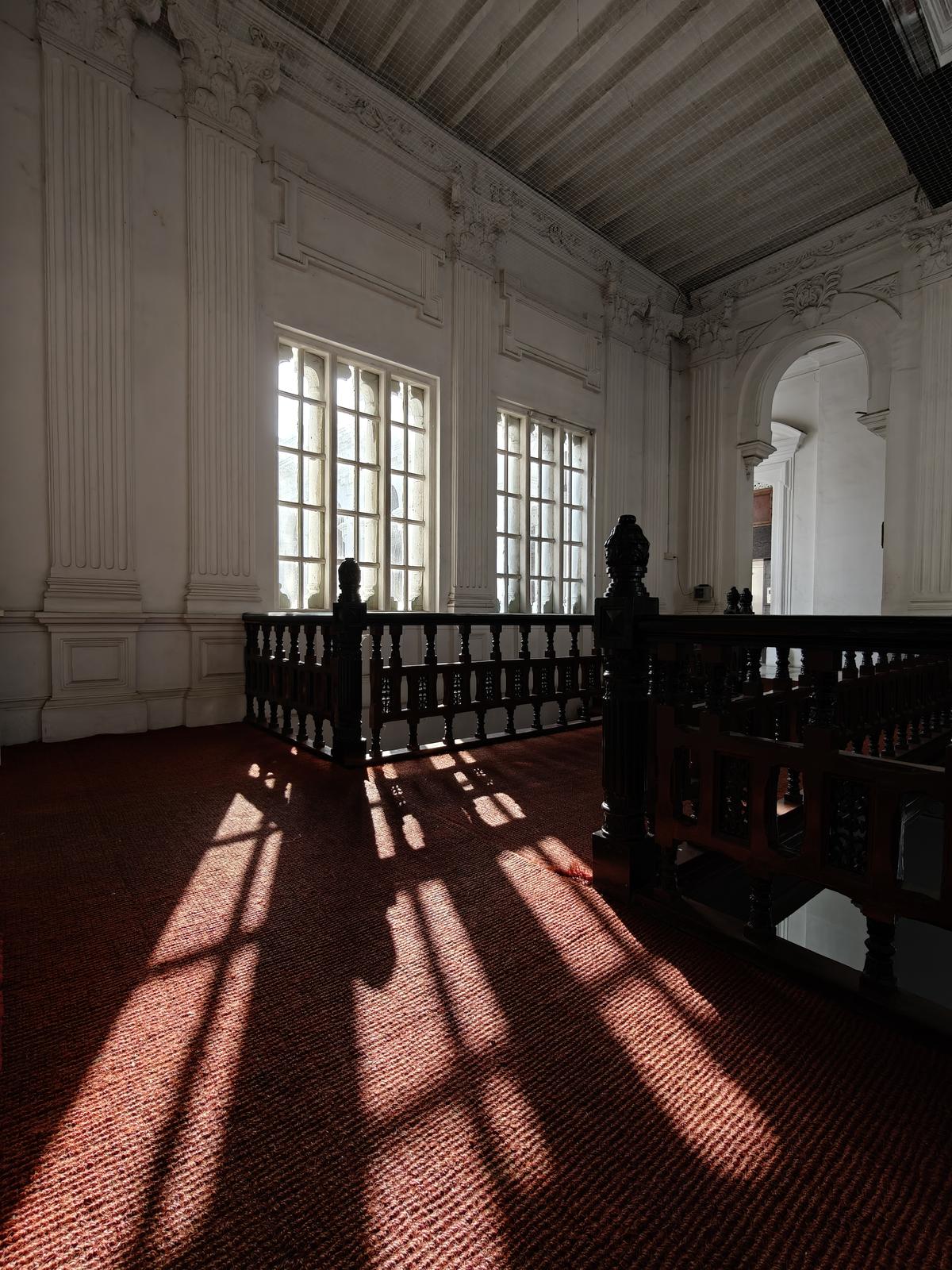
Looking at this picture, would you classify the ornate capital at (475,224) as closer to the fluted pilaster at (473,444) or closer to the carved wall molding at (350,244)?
the fluted pilaster at (473,444)

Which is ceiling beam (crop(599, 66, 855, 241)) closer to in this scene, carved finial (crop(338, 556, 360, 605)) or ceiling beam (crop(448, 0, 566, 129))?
ceiling beam (crop(448, 0, 566, 129))

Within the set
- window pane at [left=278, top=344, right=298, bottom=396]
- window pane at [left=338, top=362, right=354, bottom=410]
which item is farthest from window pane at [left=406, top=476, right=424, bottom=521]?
window pane at [left=278, top=344, right=298, bottom=396]

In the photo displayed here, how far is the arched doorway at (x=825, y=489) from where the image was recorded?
9.25 metres

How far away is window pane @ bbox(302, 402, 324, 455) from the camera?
520 cm

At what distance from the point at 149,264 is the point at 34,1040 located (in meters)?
4.80

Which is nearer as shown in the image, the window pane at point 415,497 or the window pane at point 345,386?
the window pane at point 345,386

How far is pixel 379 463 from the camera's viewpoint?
5625 millimetres

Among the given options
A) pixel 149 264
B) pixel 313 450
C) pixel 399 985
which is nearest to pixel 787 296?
pixel 313 450

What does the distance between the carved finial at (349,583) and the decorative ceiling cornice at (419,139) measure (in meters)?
4.31

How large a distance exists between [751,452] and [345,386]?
5.53 meters

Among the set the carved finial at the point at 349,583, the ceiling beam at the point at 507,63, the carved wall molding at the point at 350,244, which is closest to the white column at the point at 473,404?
the carved wall molding at the point at 350,244

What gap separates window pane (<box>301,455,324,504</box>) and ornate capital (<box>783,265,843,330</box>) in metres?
6.29

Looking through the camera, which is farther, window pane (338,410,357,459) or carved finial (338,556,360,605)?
window pane (338,410,357,459)

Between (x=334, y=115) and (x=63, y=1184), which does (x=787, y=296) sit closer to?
(x=334, y=115)
